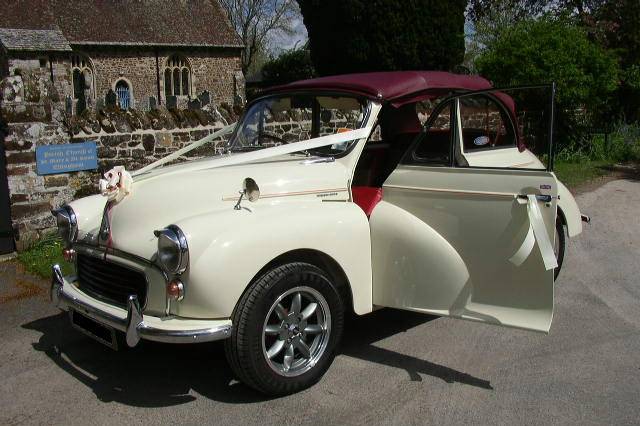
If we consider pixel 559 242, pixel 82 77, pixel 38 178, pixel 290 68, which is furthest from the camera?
pixel 82 77

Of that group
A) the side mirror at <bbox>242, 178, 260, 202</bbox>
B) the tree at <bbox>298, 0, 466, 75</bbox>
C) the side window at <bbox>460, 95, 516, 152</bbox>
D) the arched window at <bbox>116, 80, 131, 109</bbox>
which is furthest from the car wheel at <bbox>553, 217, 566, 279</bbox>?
the arched window at <bbox>116, 80, 131, 109</bbox>

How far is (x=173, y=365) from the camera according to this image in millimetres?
4453

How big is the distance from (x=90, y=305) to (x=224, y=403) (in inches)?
39.7

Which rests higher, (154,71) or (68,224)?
(154,71)

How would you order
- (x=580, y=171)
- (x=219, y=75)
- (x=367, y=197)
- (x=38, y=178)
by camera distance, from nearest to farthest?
(x=367, y=197) → (x=38, y=178) → (x=580, y=171) → (x=219, y=75)

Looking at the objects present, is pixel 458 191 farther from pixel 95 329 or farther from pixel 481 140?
pixel 95 329

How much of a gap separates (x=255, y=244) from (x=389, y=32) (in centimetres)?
1280

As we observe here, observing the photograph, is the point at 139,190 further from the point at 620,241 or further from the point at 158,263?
the point at 620,241

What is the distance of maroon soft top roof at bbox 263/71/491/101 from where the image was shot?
4664mm

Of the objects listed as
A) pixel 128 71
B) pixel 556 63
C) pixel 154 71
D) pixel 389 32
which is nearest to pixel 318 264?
pixel 556 63

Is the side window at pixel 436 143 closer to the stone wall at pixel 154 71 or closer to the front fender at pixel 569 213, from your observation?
the front fender at pixel 569 213

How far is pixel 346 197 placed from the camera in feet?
14.5

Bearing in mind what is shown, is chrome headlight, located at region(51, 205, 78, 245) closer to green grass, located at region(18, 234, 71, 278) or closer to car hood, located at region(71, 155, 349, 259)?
car hood, located at region(71, 155, 349, 259)

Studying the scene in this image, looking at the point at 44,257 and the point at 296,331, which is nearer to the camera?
the point at 296,331
